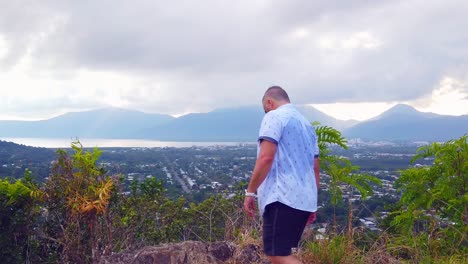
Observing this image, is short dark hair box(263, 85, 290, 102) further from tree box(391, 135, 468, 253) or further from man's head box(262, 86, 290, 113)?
tree box(391, 135, 468, 253)

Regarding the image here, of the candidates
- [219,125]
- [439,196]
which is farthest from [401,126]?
[439,196]

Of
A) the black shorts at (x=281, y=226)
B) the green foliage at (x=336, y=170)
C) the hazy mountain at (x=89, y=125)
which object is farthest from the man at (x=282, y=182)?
the hazy mountain at (x=89, y=125)

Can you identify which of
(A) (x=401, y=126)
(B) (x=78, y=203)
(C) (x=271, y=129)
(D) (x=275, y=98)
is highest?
(A) (x=401, y=126)

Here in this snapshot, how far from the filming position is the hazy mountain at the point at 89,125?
88500 millimetres

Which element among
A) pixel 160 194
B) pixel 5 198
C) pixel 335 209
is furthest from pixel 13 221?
pixel 335 209

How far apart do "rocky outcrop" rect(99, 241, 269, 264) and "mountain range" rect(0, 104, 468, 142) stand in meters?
98.7

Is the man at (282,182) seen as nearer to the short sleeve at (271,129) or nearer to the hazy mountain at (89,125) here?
the short sleeve at (271,129)

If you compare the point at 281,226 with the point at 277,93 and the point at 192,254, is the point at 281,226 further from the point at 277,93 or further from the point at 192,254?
the point at 192,254

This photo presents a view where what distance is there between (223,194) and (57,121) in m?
118

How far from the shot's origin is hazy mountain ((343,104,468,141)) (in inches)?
4619

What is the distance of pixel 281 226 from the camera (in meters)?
3.08

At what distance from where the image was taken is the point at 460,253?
4379mm

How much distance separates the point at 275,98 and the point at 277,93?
4 cm

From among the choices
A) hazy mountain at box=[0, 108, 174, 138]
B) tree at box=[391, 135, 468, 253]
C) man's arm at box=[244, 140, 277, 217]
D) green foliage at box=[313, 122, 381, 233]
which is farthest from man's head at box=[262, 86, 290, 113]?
hazy mountain at box=[0, 108, 174, 138]
